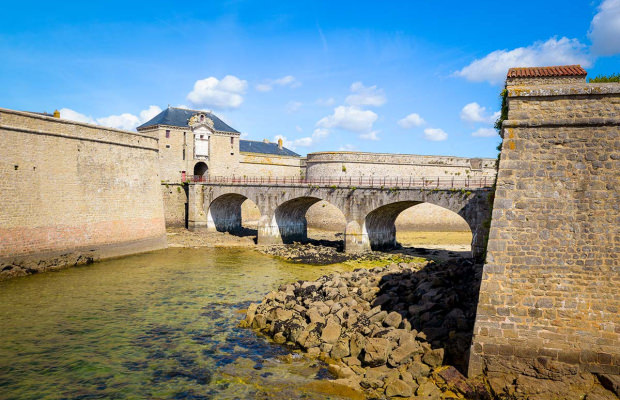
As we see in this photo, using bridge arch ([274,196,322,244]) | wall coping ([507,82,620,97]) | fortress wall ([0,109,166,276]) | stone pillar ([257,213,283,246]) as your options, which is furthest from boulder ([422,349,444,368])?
stone pillar ([257,213,283,246])

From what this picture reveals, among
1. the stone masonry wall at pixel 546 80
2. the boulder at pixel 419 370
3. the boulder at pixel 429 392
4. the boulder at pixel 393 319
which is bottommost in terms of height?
the boulder at pixel 429 392

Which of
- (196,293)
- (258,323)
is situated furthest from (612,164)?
(196,293)

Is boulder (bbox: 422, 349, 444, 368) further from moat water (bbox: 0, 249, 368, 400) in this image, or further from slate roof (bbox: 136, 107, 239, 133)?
slate roof (bbox: 136, 107, 239, 133)

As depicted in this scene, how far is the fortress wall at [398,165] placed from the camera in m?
44.6

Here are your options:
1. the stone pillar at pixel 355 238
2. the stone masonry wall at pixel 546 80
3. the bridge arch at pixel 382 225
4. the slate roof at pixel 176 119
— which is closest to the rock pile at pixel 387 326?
the stone masonry wall at pixel 546 80

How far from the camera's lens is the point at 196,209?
41.0 metres

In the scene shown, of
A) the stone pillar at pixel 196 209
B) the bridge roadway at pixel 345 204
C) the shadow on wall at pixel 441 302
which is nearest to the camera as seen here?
the shadow on wall at pixel 441 302

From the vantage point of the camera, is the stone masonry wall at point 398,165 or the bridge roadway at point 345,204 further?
the stone masonry wall at point 398,165

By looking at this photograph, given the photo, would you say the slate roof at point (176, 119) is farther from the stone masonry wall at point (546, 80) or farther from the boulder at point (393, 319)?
the stone masonry wall at point (546, 80)

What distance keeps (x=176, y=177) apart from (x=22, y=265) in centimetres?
2221

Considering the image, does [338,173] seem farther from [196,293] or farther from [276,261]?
[196,293]

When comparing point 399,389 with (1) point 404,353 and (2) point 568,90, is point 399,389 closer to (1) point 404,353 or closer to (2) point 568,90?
(1) point 404,353

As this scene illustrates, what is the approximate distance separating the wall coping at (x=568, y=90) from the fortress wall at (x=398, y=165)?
34.3m

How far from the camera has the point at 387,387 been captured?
10711 mm
